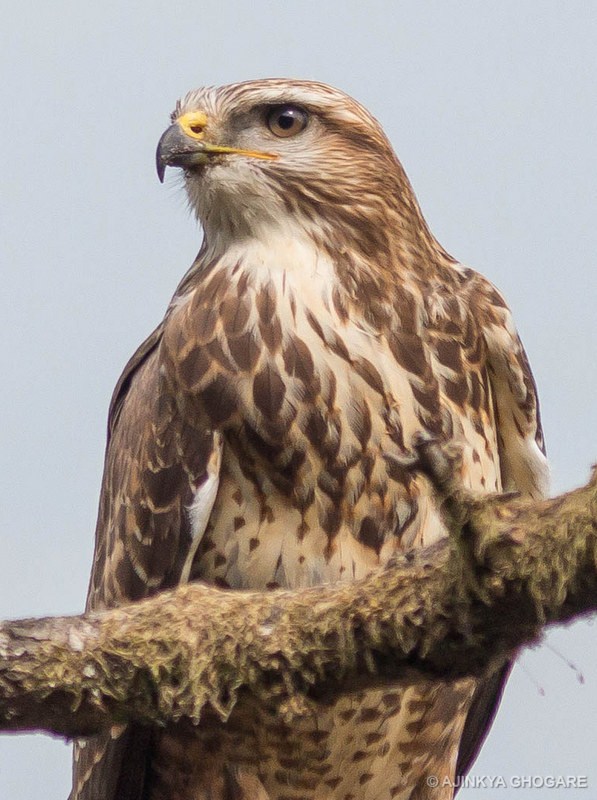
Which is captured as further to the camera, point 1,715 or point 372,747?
point 372,747

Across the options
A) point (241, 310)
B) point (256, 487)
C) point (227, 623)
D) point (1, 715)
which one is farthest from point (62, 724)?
point (241, 310)

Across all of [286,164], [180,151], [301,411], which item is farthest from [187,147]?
[301,411]

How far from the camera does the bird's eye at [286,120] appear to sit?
5.85 metres

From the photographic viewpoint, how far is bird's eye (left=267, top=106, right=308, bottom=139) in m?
5.85

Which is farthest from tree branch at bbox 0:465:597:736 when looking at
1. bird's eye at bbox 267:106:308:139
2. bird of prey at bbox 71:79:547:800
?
bird's eye at bbox 267:106:308:139

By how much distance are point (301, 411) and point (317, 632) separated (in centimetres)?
145

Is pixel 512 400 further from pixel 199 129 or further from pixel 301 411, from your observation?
pixel 199 129

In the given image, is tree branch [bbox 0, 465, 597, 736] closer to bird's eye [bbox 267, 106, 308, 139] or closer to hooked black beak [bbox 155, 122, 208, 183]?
hooked black beak [bbox 155, 122, 208, 183]

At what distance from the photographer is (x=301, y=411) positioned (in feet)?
18.0

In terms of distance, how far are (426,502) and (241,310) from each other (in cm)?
101

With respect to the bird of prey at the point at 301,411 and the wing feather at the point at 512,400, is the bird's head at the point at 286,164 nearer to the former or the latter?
the bird of prey at the point at 301,411

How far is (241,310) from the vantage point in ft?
18.6

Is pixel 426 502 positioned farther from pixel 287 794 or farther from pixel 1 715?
pixel 1 715

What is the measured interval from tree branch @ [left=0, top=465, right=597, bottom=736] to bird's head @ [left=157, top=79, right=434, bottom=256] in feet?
6.07
